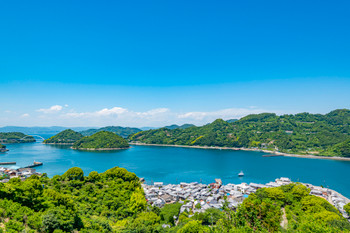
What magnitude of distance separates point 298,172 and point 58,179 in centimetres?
4133

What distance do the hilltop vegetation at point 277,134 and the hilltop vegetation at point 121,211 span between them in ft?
181

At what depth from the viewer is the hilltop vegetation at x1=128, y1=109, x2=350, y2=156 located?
67.7 m

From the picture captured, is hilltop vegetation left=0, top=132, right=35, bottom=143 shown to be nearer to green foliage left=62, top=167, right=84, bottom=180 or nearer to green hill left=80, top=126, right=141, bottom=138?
green hill left=80, top=126, right=141, bottom=138

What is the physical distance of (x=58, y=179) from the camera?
19281mm

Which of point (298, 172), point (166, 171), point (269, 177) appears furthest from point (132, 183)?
point (298, 172)

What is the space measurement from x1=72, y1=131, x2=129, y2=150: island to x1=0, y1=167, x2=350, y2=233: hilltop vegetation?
58.1m

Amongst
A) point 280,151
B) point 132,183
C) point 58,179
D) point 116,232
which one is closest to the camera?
point 116,232

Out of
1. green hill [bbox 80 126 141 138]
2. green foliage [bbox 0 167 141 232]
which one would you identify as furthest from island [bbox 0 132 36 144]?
green foliage [bbox 0 167 141 232]

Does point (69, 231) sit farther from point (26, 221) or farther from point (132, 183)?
point (132, 183)

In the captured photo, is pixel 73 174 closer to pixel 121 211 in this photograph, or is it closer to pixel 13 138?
pixel 121 211

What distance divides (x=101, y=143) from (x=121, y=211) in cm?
6712

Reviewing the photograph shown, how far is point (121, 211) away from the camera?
15133mm

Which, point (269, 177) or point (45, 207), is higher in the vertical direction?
point (45, 207)

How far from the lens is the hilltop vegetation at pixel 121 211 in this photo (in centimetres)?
798
